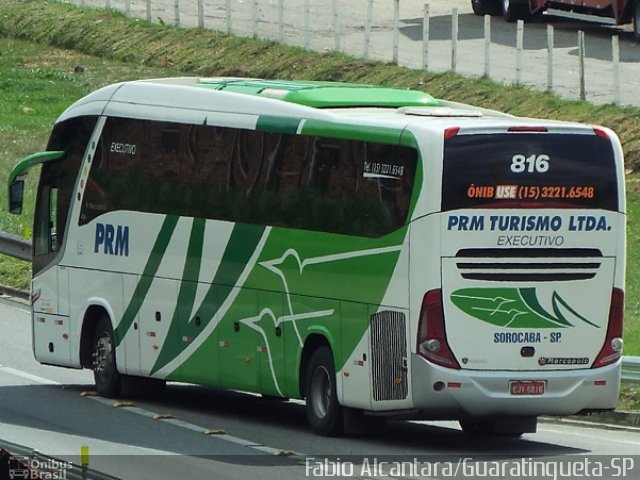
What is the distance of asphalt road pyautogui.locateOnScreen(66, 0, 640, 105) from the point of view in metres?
40.6

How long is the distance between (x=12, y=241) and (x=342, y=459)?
51.0 ft

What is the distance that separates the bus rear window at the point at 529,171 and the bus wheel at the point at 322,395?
2331mm

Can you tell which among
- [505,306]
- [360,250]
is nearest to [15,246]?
→ [360,250]

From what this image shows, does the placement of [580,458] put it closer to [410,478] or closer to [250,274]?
[410,478]

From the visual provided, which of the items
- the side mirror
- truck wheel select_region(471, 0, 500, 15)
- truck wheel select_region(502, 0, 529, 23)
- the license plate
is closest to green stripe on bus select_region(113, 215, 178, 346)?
the side mirror

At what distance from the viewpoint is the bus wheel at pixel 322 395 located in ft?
58.3

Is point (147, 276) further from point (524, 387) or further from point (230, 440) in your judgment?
point (524, 387)

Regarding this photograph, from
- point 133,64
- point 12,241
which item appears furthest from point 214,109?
point 133,64

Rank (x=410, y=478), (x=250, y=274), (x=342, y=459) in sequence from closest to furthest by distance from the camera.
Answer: (x=410, y=478) → (x=342, y=459) → (x=250, y=274)

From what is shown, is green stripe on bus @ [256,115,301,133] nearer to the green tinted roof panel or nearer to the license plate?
the green tinted roof panel

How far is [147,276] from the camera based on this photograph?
822 inches

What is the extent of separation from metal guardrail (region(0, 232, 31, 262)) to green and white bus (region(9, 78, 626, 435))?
8.97m

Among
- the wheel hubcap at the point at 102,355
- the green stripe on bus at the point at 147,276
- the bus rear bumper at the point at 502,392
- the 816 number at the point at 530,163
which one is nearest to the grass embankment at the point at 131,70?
the wheel hubcap at the point at 102,355

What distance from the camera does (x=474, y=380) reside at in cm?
1666
